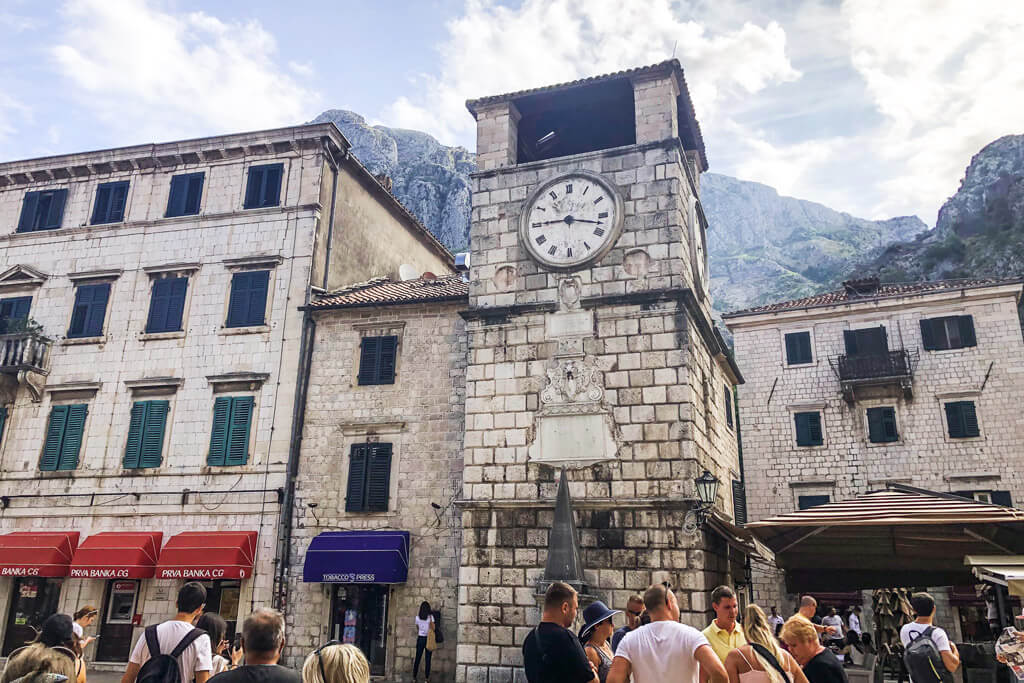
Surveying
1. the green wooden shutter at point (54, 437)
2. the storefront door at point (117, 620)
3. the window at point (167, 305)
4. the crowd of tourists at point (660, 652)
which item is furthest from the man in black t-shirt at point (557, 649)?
the green wooden shutter at point (54, 437)

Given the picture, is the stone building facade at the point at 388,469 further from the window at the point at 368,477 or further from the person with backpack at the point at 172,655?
the person with backpack at the point at 172,655

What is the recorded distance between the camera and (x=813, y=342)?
28188 mm

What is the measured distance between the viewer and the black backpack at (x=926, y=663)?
7.60 metres

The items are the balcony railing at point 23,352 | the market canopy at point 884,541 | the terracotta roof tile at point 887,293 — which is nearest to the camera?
the market canopy at point 884,541

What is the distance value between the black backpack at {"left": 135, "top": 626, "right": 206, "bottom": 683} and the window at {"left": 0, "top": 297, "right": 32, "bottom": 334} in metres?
18.3

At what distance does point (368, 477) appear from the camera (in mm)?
17547

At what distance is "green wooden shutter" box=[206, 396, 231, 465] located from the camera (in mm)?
18156

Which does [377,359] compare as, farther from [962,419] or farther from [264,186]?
[962,419]

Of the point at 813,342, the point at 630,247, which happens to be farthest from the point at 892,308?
the point at 630,247

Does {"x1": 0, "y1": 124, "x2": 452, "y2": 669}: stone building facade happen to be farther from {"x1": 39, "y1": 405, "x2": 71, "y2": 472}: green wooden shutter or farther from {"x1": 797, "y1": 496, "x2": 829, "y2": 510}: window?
{"x1": 797, "y1": 496, "x2": 829, "y2": 510}: window

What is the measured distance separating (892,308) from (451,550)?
19.3m

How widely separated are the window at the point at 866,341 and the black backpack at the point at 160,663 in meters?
26.4

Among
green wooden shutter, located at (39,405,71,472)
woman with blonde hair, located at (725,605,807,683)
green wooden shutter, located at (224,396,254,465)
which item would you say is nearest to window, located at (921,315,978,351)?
green wooden shutter, located at (224,396,254,465)

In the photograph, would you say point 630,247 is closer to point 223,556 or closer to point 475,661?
point 475,661
